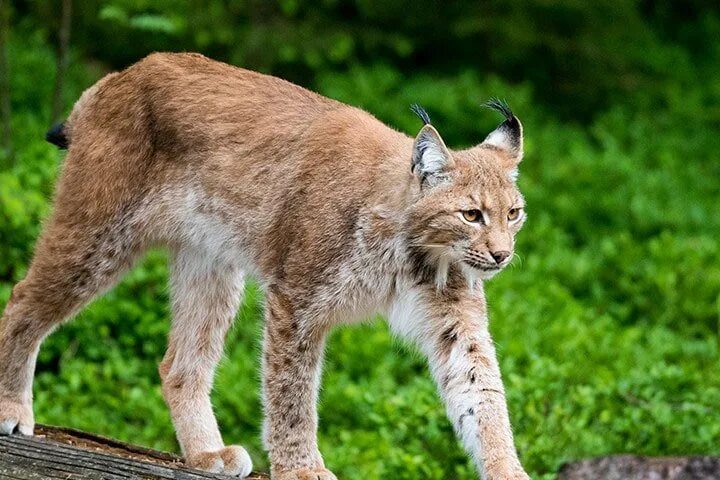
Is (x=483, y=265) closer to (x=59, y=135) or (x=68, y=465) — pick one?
(x=68, y=465)

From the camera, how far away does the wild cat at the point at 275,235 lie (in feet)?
19.5

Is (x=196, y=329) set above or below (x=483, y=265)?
below

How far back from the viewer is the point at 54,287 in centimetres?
649

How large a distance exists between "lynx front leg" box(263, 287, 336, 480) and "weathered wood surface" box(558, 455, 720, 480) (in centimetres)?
178

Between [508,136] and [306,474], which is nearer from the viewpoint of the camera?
[306,474]

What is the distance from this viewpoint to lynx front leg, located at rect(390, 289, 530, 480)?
578cm

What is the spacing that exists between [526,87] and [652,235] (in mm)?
2092

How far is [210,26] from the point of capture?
1212 cm

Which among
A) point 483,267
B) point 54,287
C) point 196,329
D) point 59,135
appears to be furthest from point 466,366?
point 59,135

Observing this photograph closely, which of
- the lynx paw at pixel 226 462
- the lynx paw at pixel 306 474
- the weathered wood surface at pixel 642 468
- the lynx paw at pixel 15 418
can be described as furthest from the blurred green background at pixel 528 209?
the lynx paw at pixel 15 418

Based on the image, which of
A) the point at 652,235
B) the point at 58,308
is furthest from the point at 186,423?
the point at 652,235

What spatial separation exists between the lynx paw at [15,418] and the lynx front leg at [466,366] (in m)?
1.75

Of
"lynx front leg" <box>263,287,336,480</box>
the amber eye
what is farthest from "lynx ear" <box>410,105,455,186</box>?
"lynx front leg" <box>263,287,336,480</box>

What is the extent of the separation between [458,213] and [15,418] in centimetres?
224
